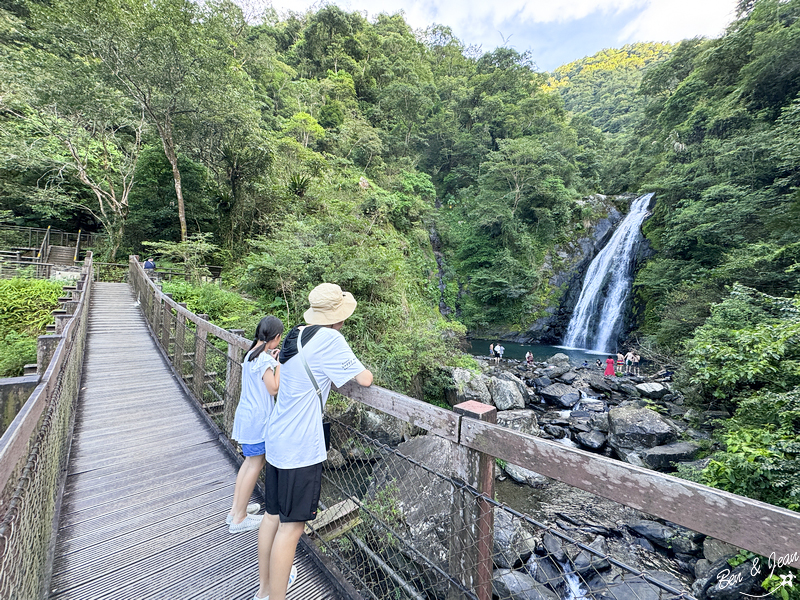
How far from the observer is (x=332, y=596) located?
198 centimetres

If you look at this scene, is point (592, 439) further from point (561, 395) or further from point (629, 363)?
point (629, 363)

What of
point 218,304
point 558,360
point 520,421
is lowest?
point 520,421

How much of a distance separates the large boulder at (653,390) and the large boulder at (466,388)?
5.62 meters

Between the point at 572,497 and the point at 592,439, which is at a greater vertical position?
the point at 592,439

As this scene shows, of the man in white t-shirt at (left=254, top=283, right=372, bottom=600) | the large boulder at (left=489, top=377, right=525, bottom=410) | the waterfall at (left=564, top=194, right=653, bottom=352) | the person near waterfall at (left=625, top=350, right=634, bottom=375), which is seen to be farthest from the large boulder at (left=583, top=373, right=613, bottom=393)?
the man in white t-shirt at (left=254, top=283, right=372, bottom=600)

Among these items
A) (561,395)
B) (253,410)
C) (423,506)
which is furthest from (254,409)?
(561,395)

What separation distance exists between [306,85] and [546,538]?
2780 cm

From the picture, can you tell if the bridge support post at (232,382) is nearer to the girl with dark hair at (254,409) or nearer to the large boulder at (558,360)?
the girl with dark hair at (254,409)

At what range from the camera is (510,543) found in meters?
4.67

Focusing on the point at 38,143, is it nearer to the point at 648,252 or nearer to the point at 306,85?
the point at 306,85

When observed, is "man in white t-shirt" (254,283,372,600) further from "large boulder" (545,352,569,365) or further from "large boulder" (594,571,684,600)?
"large boulder" (545,352,569,365)

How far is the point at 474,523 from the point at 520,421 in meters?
8.15

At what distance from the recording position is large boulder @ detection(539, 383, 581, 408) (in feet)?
36.5

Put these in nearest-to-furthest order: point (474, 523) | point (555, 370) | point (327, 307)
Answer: point (474, 523) → point (327, 307) → point (555, 370)
